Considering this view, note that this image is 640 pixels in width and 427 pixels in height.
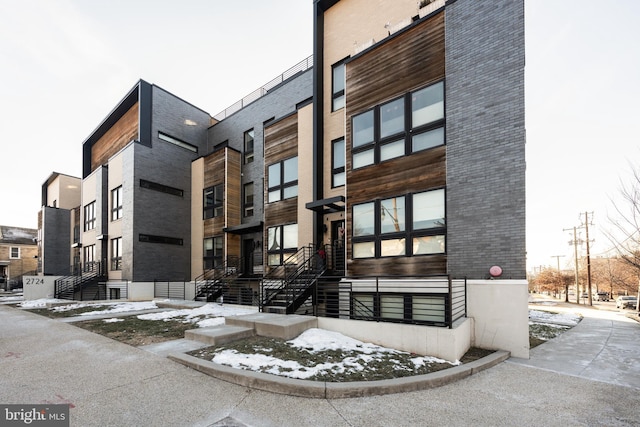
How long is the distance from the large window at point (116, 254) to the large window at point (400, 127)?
768 inches

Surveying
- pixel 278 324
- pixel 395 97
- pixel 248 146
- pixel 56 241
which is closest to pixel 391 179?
pixel 395 97

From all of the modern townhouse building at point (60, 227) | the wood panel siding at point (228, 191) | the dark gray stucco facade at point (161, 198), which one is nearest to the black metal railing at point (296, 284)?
the wood panel siding at point (228, 191)

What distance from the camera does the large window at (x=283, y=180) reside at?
51.5 feet

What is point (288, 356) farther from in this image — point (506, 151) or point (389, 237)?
point (506, 151)

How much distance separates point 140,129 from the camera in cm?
2167

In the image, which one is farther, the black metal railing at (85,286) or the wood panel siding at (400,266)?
the black metal railing at (85,286)

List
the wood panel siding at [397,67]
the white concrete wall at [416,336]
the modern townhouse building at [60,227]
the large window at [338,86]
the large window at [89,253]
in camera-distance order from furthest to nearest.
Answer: the modern townhouse building at [60,227] → the large window at [89,253] → the large window at [338,86] → the wood panel siding at [397,67] → the white concrete wall at [416,336]

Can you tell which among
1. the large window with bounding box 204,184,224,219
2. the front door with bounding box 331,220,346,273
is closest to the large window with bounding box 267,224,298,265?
the front door with bounding box 331,220,346,273

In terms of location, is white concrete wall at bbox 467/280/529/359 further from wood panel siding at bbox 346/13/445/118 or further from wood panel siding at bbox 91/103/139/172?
wood panel siding at bbox 91/103/139/172

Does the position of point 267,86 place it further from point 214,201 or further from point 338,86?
point 338,86

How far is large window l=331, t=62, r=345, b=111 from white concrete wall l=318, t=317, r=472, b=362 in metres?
9.97

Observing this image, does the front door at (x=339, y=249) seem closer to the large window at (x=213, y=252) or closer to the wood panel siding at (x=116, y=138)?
the large window at (x=213, y=252)

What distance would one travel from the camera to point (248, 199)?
20562mm

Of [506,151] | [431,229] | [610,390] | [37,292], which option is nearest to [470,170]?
[506,151]
